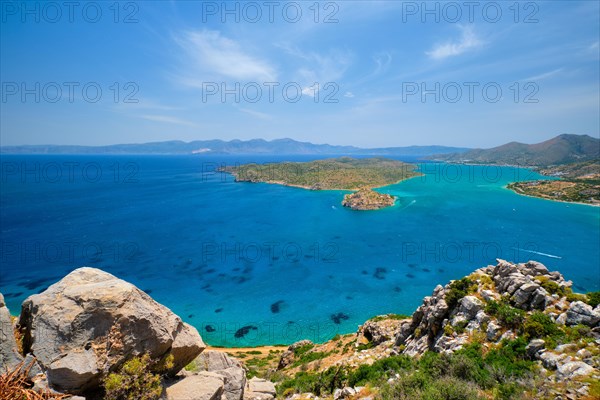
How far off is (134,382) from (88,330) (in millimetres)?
2107

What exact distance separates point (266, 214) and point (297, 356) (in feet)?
266

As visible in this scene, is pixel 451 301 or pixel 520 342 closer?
pixel 520 342

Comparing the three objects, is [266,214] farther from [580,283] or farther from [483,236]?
[580,283]

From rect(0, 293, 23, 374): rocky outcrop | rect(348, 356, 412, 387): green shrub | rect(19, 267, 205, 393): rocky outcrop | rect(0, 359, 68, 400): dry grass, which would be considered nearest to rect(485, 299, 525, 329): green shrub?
rect(348, 356, 412, 387): green shrub

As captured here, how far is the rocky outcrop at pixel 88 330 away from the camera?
297 inches

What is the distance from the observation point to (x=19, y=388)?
20.4 ft

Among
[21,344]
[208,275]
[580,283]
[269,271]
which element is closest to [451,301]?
[21,344]

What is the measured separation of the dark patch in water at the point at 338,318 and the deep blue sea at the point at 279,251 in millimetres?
305

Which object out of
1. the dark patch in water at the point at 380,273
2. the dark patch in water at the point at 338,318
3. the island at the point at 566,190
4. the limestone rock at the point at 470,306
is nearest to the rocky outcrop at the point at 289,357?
the dark patch in water at the point at 338,318

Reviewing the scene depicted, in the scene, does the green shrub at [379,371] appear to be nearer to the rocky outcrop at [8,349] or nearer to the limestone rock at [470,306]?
the limestone rock at [470,306]

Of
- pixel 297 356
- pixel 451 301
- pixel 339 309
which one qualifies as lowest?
pixel 339 309

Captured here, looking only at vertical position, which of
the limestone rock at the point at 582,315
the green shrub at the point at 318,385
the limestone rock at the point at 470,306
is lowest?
the green shrub at the point at 318,385

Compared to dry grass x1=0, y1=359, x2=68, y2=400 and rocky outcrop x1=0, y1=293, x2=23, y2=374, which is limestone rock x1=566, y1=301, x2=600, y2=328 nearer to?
dry grass x1=0, y1=359, x2=68, y2=400

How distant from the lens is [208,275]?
188 ft
